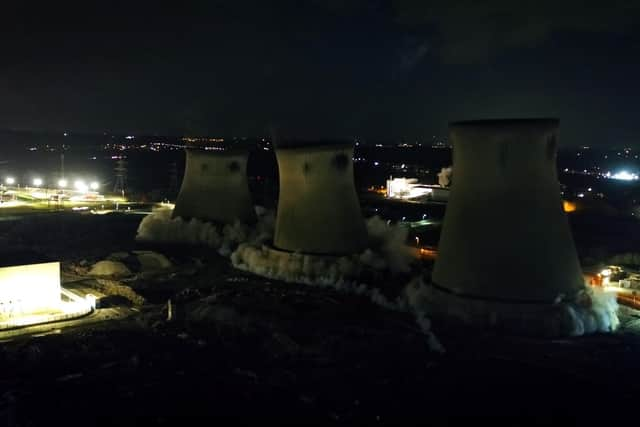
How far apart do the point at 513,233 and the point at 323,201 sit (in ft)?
28.6

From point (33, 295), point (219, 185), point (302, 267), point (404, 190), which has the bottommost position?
point (33, 295)

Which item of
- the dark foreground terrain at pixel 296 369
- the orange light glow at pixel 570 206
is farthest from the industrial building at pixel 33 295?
the orange light glow at pixel 570 206

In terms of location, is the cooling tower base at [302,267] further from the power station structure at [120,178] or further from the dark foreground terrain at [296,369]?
the power station structure at [120,178]

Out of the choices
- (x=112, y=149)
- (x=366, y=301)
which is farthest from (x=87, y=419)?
(x=112, y=149)

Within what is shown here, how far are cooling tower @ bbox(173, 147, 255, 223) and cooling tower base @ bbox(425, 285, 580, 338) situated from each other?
701 inches

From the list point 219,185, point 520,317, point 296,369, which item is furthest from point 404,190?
point 296,369

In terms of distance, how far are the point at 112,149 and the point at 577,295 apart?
17864 cm

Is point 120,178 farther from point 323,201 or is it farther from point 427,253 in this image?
point 323,201

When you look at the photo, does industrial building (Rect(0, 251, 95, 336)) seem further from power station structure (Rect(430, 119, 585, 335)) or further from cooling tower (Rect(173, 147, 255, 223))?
cooling tower (Rect(173, 147, 255, 223))

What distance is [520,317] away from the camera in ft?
57.4

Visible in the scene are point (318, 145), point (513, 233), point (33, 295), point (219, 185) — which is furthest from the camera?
point (219, 185)

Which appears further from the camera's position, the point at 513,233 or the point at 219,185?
the point at 219,185

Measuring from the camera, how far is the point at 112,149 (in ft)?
597

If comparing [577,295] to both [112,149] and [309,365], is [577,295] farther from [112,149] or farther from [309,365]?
[112,149]
